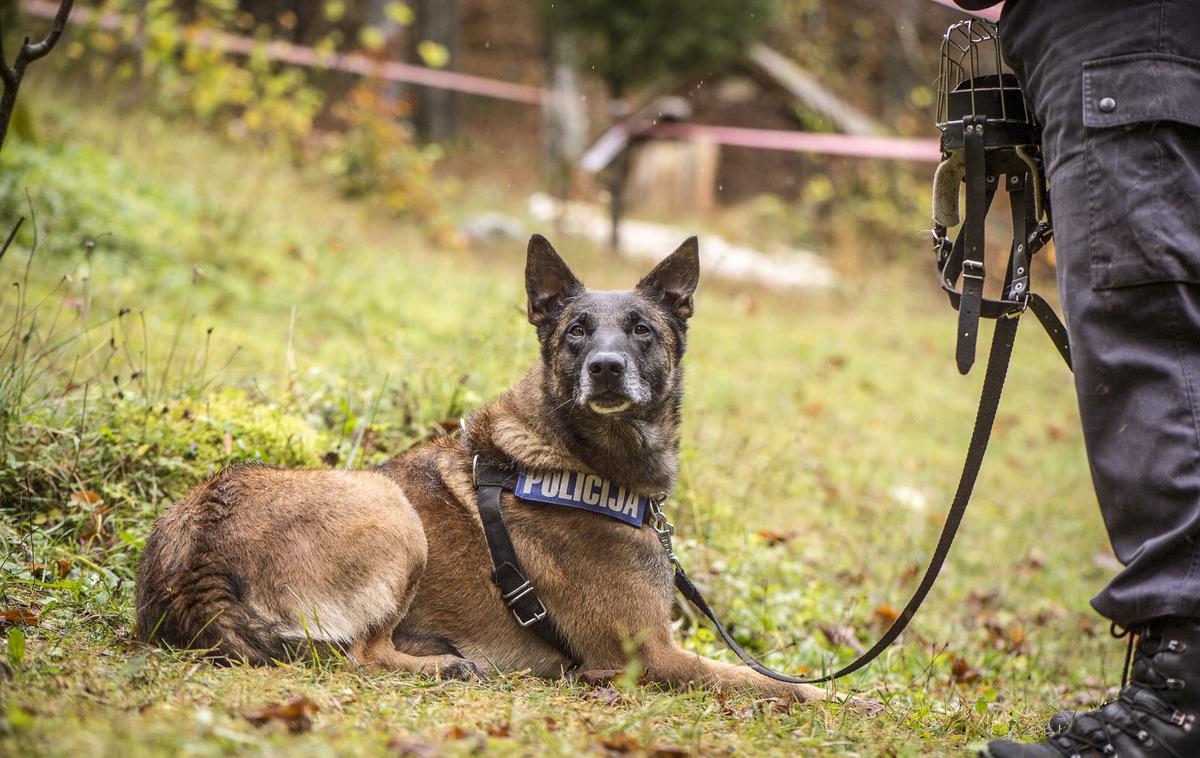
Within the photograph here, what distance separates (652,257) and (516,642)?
9.12 m

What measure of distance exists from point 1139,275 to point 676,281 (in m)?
1.65

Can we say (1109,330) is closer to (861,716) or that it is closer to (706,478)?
(861,716)

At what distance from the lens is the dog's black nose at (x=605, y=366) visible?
10.1ft

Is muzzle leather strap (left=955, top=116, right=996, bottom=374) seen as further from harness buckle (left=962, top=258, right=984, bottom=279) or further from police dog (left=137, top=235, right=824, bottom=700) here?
police dog (left=137, top=235, right=824, bottom=700)

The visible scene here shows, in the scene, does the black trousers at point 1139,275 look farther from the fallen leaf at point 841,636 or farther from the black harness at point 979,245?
the fallen leaf at point 841,636

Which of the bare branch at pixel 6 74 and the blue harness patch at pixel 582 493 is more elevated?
the bare branch at pixel 6 74

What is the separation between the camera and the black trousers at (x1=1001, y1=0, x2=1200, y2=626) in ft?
7.24

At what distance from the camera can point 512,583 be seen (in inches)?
118

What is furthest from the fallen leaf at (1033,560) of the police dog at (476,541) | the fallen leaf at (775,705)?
the fallen leaf at (775,705)

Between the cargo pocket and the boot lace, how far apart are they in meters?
0.91

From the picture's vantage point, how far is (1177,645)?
220 cm

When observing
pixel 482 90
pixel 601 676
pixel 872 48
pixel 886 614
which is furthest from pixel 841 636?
pixel 872 48

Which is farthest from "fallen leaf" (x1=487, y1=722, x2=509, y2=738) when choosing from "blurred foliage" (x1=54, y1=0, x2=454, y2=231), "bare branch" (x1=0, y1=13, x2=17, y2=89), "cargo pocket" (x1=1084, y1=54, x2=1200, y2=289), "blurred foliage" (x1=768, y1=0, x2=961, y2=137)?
"blurred foliage" (x1=768, y1=0, x2=961, y2=137)

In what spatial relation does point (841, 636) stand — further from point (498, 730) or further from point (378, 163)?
point (378, 163)
